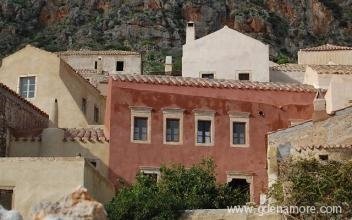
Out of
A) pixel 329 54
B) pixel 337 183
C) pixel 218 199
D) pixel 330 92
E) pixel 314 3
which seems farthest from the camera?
pixel 314 3

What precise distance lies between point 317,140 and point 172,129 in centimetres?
727

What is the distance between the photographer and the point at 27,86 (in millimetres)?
44156

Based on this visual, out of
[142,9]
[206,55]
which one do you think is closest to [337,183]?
[206,55]

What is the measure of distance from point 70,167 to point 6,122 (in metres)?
8.61

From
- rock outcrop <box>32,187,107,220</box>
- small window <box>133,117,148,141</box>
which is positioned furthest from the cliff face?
rock outcrop <box>32,187,107,220</box>

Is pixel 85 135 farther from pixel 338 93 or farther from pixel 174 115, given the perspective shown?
pixel 338 93

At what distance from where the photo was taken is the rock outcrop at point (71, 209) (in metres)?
12.9

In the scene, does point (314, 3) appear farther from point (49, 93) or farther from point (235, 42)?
point (49, 93)

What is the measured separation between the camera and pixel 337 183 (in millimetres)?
27500

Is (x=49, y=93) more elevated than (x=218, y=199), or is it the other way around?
(x=49, y=93)

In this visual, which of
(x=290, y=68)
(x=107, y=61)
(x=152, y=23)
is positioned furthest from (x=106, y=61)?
(x=152, y=23)

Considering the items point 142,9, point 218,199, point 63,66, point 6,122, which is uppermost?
point 142,9

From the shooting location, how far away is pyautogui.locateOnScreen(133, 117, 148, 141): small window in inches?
1451

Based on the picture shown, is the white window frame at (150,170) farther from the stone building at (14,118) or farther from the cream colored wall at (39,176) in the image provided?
the cream colored wall at (39,176)
